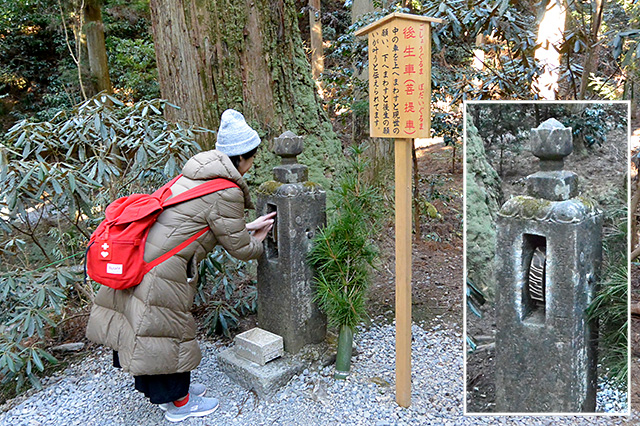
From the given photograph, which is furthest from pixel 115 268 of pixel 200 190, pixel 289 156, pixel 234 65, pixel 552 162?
pixel 234 65

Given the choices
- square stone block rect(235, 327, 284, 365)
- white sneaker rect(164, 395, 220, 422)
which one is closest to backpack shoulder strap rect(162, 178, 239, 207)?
square stone block rect(235, 327, 284, 365)

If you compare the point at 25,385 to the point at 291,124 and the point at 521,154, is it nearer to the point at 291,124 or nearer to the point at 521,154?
the point at 291,124

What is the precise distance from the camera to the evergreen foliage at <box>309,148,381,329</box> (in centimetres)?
286

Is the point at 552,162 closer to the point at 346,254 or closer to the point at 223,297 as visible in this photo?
the point at 346,254

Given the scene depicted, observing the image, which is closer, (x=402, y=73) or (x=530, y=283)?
(x=530, y=283)

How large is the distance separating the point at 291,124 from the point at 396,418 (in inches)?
111

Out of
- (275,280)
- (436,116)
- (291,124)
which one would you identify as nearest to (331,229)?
(275,280)

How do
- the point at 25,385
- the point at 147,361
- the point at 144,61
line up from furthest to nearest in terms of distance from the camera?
the point at 144,61, the point at 25,385, the point at 147,361

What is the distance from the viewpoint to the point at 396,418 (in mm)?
2572

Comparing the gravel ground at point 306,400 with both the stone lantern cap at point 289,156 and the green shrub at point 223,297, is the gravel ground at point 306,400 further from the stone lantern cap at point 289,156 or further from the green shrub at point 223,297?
the stone lantern cap at point 289,156

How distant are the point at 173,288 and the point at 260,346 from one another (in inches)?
28.5

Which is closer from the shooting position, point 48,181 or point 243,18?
point 48,181

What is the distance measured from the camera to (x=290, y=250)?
2.90 m

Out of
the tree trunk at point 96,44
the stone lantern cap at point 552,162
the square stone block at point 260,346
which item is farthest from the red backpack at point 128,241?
the tree trunk at point 96,44
